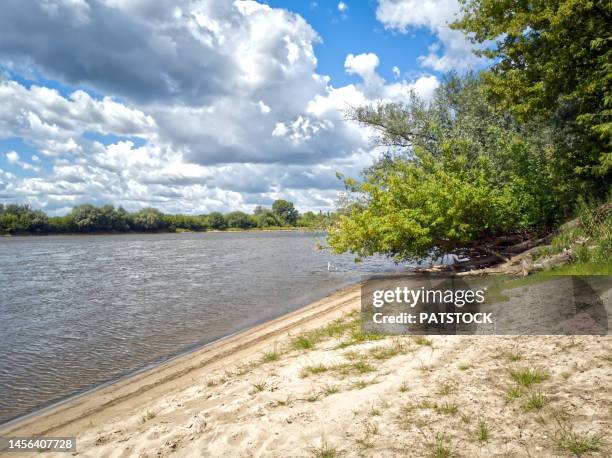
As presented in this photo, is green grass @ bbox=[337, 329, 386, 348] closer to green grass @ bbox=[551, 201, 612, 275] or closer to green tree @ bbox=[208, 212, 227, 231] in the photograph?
green grass @ bbox=[551, 201, 612, 275]

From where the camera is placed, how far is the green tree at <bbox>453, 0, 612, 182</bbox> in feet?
48.9

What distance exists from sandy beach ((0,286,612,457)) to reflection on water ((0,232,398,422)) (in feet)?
8.97

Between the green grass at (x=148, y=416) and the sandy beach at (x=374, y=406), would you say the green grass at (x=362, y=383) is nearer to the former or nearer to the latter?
the sandy beach at (x=374, y=406)

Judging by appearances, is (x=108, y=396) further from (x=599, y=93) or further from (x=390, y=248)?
(x=599, y=93)

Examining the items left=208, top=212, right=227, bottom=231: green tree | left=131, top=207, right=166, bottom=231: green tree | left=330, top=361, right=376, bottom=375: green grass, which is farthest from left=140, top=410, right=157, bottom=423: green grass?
left=208, top=212, right=227, bottom=231: green tree

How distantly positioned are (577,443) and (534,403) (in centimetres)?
83

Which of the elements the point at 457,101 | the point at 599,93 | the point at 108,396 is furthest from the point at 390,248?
the point at 457,101

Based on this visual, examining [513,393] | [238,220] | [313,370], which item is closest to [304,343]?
[313,370]

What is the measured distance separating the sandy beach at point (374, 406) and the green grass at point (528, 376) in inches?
0.7

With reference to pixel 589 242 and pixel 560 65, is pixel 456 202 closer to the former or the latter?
pixel 589 242

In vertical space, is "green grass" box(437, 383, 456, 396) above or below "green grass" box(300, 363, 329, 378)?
above

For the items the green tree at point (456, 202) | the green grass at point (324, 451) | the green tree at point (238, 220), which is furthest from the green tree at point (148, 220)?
the green grass at point (324, 451)

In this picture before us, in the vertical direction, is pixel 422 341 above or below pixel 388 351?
above

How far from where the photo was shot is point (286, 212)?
170 meters
